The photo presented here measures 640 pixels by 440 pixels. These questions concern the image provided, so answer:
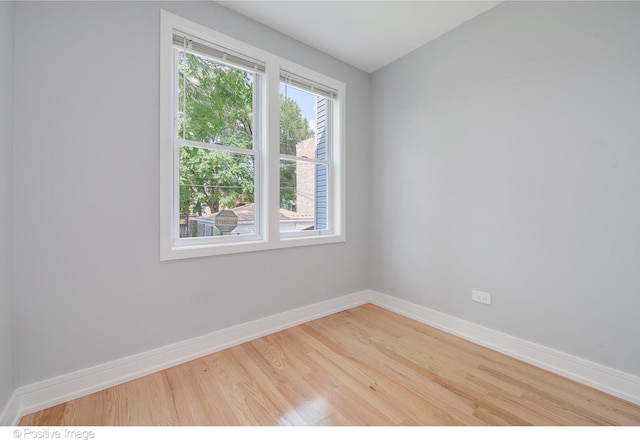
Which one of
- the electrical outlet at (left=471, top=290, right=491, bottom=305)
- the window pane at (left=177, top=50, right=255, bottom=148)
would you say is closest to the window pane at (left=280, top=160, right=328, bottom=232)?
the window pane at (left=177, top=50, right=255, bottom=148)

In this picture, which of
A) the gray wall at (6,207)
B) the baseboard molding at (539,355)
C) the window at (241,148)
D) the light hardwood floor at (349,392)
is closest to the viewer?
the gray wall at (6,207)

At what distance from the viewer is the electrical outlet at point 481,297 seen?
7.20 feet

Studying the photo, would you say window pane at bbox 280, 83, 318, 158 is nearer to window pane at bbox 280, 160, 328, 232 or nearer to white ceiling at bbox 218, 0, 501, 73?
window pane at bbox 280, 160, 328, 232

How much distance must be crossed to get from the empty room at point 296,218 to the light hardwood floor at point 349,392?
0.05 ft

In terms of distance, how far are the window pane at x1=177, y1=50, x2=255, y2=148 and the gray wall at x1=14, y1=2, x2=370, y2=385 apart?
0.24 metres

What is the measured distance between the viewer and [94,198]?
1.61 m

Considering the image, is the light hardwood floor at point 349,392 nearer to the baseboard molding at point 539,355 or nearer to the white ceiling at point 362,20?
the baseboard molding at point 539,355

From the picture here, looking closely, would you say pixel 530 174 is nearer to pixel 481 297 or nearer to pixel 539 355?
pixel 481 297

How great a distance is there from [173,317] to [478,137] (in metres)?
2.79

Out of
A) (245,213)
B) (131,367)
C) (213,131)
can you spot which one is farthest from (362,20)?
(131,367)

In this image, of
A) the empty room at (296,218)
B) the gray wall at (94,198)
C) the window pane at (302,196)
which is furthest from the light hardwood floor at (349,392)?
the window pane at (302,196)

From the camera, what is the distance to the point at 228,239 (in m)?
2.25

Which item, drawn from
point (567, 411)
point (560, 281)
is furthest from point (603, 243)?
point (567, 411)

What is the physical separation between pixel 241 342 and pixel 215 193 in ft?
4.12
